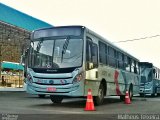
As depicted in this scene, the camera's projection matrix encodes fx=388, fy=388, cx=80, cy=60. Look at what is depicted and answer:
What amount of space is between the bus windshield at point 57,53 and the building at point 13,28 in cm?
3818

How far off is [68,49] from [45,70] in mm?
1171

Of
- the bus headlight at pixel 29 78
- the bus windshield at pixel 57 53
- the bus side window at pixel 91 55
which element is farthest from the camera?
the bus headlight at pixel 29 78

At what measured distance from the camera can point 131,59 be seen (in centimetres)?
2445

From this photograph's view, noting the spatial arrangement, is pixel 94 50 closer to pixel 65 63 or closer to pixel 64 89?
pixel 65 63

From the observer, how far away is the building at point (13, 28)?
54.6 m

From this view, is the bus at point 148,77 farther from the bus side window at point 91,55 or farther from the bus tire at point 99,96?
the bus side window at point 91,55

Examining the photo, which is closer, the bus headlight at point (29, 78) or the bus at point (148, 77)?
the bus headlight at point (29, 78)

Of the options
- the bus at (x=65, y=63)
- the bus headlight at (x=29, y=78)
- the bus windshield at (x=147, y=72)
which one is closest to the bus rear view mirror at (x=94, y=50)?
the bus at (x=65, y=63)

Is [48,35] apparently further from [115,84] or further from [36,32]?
[115,84]

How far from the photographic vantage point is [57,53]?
14594 mm

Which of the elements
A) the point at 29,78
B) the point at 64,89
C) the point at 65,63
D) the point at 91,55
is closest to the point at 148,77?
the point at 91,55

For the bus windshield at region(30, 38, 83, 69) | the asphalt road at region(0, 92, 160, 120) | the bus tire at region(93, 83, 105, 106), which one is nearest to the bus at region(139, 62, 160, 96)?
the asphalt road at region(0, 92, 160, 120)

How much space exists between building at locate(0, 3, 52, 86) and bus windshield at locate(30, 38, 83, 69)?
3818cm

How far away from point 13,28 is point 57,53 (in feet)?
152
